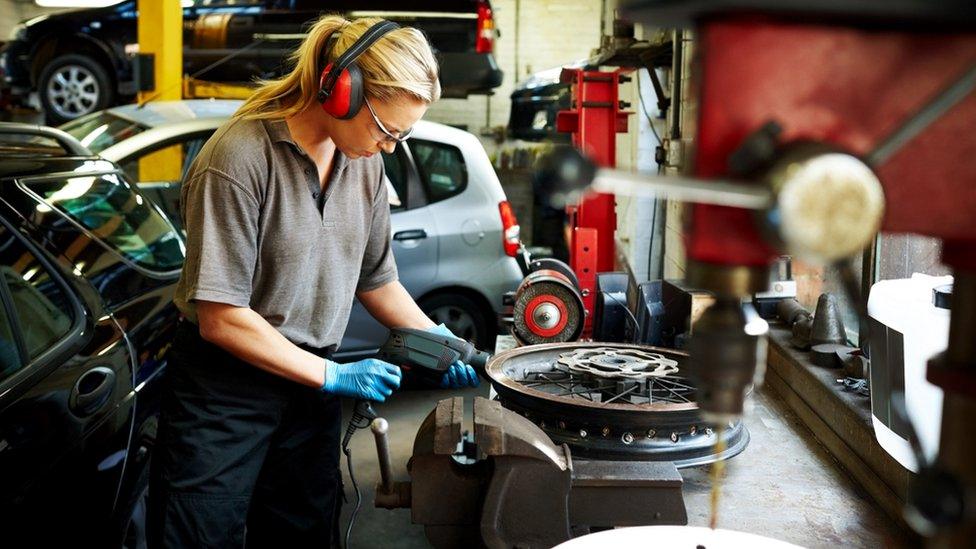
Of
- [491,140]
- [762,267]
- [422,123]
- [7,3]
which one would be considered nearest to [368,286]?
[762,267]

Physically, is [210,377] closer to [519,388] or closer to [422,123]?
[519,388]

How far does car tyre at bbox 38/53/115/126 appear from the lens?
26.8 ft

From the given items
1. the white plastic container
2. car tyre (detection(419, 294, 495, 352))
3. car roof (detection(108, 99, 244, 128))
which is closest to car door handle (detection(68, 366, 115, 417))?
the white plastic container

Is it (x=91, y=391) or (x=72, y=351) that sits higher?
(x=72, y=351)

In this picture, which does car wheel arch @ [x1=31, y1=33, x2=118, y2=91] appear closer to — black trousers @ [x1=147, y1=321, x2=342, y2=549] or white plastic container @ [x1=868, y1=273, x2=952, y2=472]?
black trousers @ [x1=147, y1=321, x2=342, y2=549]

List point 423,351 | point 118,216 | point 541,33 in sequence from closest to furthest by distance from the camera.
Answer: point 423,351, point 118,216, point 541,33

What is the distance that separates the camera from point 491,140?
41.0 ft

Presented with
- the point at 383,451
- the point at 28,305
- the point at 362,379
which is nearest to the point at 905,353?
the point at 383,451

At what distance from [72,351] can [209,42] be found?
19.6 feet

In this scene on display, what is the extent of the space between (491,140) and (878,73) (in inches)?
470

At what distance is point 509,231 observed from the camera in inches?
216

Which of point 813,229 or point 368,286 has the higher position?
point 813,229

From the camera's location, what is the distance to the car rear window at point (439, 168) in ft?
17.7

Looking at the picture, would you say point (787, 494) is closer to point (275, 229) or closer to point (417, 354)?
point (417, 354)
